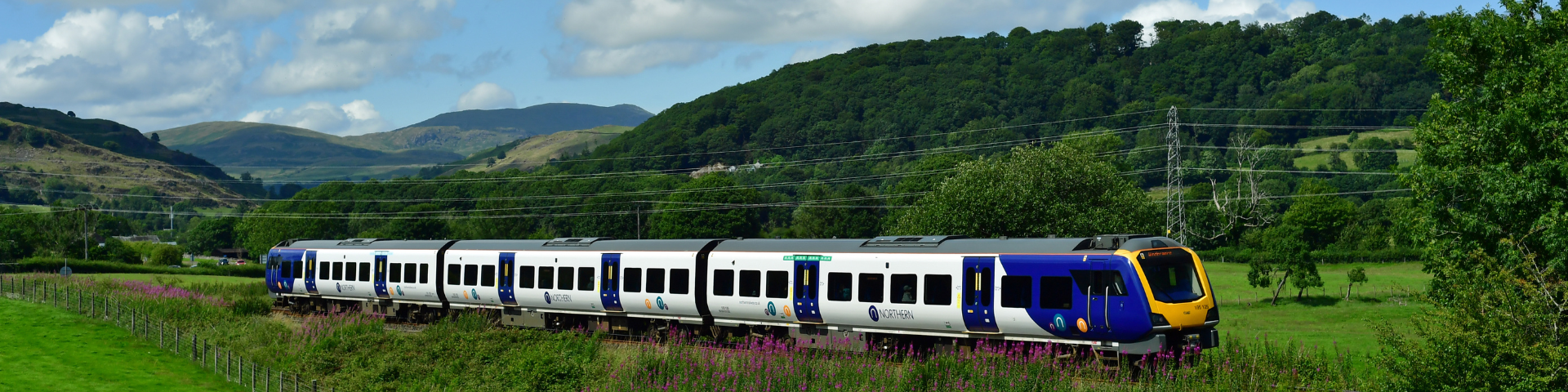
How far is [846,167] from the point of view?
184 meters

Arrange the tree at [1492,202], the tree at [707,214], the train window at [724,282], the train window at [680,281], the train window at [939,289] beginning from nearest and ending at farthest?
the tree at [1492,202] → the train window at [939,289] → the train window at [724,282] → the train window at [680,281] → the tree at [707,214]

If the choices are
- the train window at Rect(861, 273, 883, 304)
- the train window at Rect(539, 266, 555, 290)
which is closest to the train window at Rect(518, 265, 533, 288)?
the train window at Rect(539, 266, 555, 290)

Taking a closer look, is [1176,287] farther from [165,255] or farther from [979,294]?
[165,255]

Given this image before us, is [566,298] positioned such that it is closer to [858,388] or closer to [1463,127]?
[858,388]

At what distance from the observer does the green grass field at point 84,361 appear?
24.5m

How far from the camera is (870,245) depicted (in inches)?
1003

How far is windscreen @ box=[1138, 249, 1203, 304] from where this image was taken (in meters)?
21.0

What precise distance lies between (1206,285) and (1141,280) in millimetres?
1945

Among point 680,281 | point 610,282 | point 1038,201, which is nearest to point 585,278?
point 610,282

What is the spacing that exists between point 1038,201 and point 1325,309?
704 inches

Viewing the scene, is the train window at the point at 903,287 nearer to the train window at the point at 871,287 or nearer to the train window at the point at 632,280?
the train window at the point at 871,287

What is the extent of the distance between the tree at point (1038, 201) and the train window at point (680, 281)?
67.3ft

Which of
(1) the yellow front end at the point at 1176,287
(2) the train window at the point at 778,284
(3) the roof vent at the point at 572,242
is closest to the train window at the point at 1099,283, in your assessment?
(1) the yellow front end at the point at 1176,287

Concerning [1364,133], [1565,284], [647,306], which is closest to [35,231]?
[647,306]
